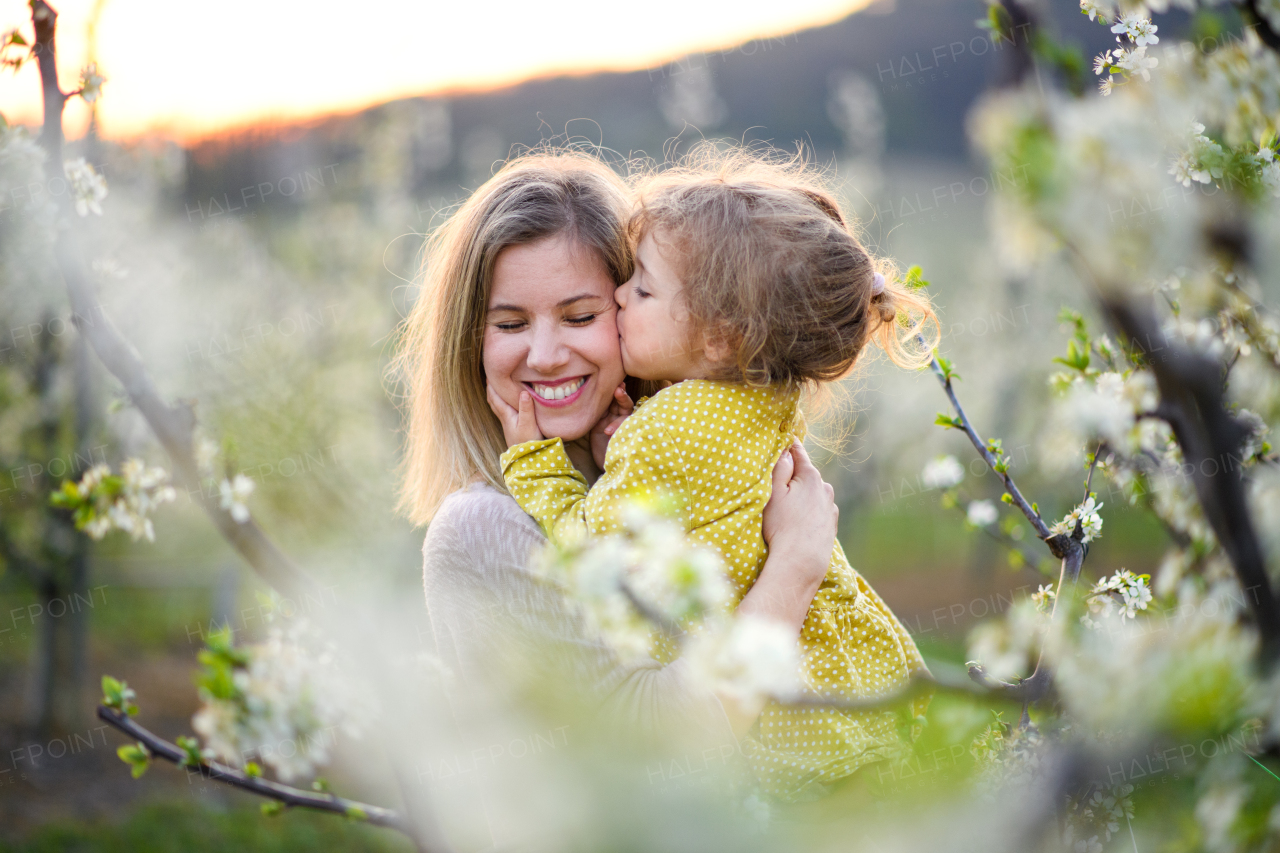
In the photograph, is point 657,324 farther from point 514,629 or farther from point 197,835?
point 197,835

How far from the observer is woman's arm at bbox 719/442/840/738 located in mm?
1360

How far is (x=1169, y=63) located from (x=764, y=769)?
1.23 metres

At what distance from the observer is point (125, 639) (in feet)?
27.7

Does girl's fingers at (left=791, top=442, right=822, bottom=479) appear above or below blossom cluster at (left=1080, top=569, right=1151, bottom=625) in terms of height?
above

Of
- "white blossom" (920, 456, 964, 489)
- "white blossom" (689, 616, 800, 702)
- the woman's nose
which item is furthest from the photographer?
"white blossom" (920, 456, 964, 489)

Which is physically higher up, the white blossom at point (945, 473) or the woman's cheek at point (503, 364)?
the woman's cheek at point (503, 364)

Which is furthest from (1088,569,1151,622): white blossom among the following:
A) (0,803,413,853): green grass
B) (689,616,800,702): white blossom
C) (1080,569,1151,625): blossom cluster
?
(0,803,413,853): green grass

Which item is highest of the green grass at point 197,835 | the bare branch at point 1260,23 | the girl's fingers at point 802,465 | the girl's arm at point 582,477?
the bare branch at point 1260,23

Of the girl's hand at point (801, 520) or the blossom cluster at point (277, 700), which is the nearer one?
the blossom cluster at point (277, 700)

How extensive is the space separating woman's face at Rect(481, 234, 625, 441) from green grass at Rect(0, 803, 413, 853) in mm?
4411

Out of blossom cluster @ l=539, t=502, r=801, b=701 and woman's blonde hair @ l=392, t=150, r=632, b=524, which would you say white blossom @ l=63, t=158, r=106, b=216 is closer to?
woman's blonde hair @ l=392, t=150, r=632, b=524

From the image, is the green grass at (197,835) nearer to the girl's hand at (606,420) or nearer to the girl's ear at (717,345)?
the girl's hand at (606,420)

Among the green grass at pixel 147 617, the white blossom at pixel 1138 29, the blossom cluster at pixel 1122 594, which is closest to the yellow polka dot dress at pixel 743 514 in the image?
the blossom cluster at pixel 1122 594

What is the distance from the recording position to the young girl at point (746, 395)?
142 cm
